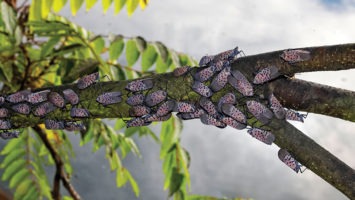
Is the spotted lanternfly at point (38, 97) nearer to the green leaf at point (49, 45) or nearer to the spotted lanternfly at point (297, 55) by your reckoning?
the spotted lanternfly at point (297, 55)

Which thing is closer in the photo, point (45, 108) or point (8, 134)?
point (45, 108)

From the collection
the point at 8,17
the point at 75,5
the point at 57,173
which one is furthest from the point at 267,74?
the point at 57,173

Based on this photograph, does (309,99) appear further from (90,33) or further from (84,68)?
(90,33)

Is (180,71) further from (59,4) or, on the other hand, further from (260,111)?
(59,4)

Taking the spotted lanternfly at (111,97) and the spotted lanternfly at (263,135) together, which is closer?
the spotted lanternfly at (263,135)

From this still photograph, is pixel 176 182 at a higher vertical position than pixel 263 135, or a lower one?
lower

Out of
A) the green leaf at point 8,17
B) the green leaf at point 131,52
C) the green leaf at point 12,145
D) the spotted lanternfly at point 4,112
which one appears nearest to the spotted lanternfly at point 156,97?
the spotted lanternfly at point 4,112
